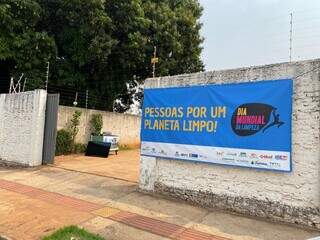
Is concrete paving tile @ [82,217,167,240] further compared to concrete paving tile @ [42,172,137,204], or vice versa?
concrete paving tile @ [42,172,137,204]

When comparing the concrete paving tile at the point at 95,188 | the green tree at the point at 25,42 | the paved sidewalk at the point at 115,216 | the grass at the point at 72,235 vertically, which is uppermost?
the green tree at the point at 25,42

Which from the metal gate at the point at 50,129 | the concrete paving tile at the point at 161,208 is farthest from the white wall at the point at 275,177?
the metal gate at the point at 50,129

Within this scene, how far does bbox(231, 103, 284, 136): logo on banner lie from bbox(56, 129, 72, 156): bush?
1049 cm

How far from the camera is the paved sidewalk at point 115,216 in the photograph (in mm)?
7168

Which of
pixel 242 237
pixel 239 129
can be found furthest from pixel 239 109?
pixel 242 237

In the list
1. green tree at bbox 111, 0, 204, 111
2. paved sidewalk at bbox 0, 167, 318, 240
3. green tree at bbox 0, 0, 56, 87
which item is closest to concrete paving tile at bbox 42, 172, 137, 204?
paved sidewalk at bbox 0, 167, 318, 240

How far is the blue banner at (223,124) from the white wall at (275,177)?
0.16 meters

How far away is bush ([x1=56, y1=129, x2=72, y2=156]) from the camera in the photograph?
17158mm

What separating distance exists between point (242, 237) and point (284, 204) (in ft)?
3.95

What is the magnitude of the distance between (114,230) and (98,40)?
1453cm

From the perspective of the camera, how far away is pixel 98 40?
20.4 m

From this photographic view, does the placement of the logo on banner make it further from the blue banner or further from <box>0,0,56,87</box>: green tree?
<box>0,0,56,87</box>: green tree

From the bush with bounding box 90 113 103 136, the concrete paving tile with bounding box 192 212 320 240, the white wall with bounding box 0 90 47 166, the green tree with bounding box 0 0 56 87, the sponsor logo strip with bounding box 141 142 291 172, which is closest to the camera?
the concrete paving tile with bounding box 192 212 320 240

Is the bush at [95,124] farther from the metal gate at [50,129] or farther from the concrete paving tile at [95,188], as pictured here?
the concrete paving tile at [95,188]
